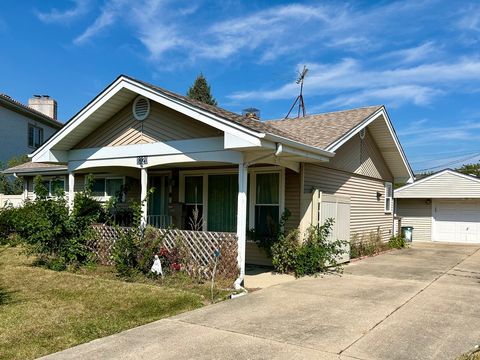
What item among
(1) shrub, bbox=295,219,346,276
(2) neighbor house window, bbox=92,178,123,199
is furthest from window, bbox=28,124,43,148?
(1) shrub, bbox=295,219,346,276

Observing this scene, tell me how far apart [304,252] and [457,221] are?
49.1 ft

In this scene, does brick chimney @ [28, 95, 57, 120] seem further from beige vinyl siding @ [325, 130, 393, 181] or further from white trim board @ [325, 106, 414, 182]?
white trim board @ [325, 106, 414, 182]

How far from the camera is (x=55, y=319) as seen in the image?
6051 mm

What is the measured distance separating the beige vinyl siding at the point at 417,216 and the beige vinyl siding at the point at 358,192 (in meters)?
5.40

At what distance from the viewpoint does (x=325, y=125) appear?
1337cm

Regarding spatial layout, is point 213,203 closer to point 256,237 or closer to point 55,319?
point 256,237

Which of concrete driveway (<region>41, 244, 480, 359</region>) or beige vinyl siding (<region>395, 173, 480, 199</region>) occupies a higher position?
beige vinyl siding (<region>395, 173, 480, 199</region>)

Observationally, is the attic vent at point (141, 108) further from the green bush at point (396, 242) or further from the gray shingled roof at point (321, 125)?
the green bush at point (396, 242)

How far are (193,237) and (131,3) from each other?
6603mm

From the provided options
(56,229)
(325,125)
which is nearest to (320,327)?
(56,229)

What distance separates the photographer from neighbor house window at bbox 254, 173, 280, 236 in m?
11.0

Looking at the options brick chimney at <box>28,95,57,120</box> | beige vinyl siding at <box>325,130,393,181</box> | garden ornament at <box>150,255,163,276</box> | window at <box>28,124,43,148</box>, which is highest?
brick chimney at <box>28,95,57,120</box>

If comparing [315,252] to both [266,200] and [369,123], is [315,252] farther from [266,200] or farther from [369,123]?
[369,123]

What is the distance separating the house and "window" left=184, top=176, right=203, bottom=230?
31 millimetres
